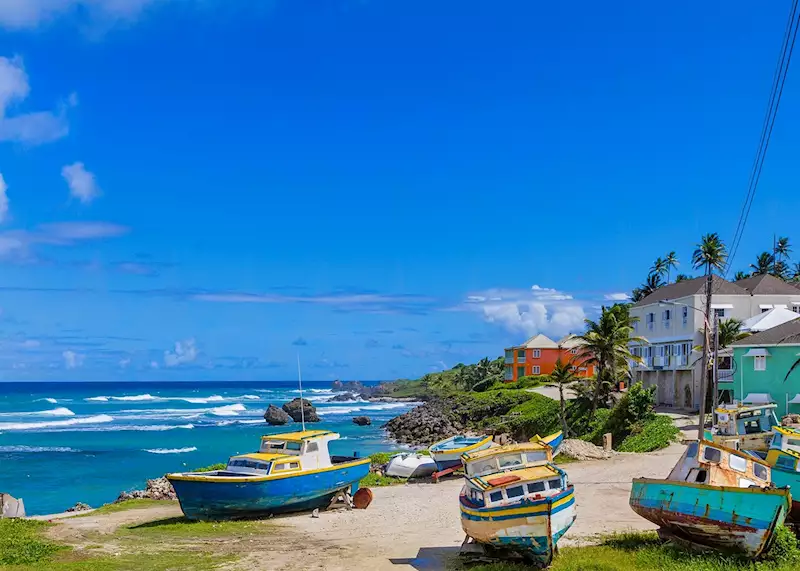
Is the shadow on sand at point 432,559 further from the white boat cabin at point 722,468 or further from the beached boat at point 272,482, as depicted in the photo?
the beached boat at point 272,482

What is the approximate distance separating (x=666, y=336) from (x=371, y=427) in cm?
3694

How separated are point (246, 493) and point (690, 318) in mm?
43920

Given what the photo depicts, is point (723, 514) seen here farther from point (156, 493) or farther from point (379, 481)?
point (156, 493)

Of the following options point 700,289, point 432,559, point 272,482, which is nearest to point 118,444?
point 700,289

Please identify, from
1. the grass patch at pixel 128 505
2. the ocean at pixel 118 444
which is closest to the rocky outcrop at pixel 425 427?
the ocean at pixel 118 444

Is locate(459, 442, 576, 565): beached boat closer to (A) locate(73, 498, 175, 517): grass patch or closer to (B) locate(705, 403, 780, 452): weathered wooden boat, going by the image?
(B) locate(705, 403, 780, 452): weathered wooden boat

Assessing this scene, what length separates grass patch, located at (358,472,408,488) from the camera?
112 feet

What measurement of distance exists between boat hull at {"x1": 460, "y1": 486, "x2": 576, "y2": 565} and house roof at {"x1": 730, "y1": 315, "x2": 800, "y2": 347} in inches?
1343

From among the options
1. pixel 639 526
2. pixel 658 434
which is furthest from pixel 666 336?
pixel 639 526

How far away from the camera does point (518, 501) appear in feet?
56.9

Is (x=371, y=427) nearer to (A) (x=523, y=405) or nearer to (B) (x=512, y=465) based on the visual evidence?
(A) (x=523, y=405)

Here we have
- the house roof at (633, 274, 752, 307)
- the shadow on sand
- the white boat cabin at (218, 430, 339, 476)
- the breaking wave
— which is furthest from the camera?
the breaking wave

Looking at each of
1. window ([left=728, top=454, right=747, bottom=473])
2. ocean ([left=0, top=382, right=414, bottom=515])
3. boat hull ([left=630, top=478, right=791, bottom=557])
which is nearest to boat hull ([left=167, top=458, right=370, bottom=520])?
boat hull ([left=630, top=478, right=791, bottom=557])

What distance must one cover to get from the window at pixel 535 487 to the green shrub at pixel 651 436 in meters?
24.4
